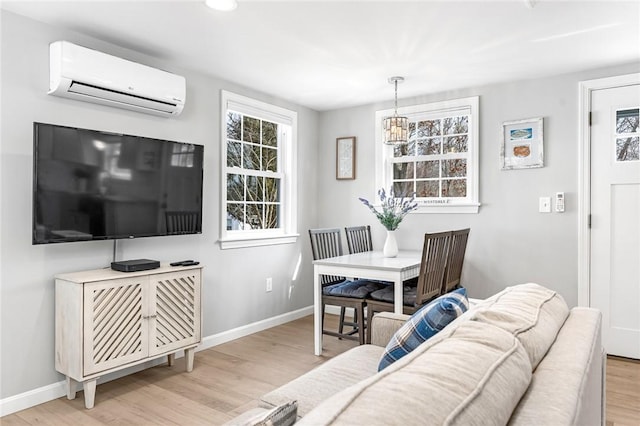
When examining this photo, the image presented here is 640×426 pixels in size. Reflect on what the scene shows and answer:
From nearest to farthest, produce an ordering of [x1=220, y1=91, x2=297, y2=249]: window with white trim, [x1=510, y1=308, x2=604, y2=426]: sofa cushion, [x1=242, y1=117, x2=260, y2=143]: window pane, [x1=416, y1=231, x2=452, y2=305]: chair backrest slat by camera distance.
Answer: [x1=510, y1=308, x2=604, y2=426]: sofa cushion → [x1=416, y1=231, x2=452, y2=305]: chair backrest slat → [x1=220, y1=91, x2=297, y2=249]: window with white trim → [x1=242, y1=117, x2=260, y2=143]: window pane

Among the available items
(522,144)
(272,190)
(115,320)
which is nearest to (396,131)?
(522,144)

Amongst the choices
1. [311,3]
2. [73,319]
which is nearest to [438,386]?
[311,3]

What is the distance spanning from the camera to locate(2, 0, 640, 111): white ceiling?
2539 millimetres

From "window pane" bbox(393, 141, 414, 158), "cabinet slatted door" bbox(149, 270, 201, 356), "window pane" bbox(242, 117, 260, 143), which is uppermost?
"window pane" bbox(242, 117, 260, 143)

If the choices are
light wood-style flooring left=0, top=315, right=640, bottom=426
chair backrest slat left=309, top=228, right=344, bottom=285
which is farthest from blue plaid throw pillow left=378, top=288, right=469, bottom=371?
chair backrest slat left=309, top=228, right=344, bottom=285

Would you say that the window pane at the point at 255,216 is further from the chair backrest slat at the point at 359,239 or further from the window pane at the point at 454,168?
the window pane at the point at 454,168

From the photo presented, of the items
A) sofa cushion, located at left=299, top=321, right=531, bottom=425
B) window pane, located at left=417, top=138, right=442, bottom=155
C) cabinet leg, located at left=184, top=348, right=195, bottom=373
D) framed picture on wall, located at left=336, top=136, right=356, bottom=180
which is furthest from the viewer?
framed picture on wall, located at left=336, top=136, right=356, bottom=180

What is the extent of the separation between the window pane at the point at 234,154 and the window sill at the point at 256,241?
2.30ft

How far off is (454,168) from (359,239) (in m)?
1.16

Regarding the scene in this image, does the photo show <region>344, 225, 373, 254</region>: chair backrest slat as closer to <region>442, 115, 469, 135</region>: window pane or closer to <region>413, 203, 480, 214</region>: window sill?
<region>413, 203, 480, 214</region>: window sill

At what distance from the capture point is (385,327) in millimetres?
2285

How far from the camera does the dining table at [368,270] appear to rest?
317cm

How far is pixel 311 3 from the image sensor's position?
248 centimetres

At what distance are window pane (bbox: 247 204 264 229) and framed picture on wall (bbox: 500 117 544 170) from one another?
2.34 meters
